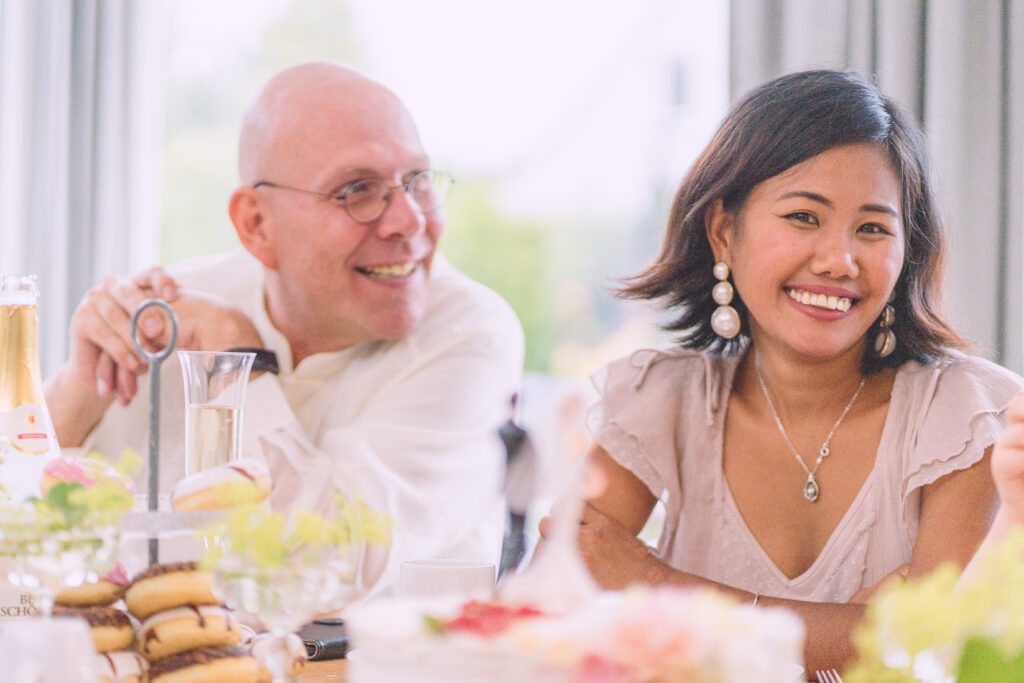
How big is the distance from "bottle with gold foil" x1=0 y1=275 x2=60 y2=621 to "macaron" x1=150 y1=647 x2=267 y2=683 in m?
0.45

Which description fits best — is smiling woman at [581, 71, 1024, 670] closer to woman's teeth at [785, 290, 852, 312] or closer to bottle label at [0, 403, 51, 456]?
woman's teeth at [785, 290, 852, 312]

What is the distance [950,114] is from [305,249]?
1.34 meters

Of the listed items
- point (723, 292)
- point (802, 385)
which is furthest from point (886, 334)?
point (723, 292)

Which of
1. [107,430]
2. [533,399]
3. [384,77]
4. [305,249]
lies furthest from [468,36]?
[107,430]

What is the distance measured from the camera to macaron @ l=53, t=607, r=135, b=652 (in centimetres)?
100

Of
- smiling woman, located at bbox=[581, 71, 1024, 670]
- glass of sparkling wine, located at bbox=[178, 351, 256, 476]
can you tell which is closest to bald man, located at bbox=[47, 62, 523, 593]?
smiling woman, located at bbox=[581, 71, 1024, 670]

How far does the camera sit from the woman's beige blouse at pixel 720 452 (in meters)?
1.71

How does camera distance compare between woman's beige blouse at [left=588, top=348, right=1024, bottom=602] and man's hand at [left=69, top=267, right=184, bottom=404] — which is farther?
man's hand at [left=69, top=267, right=184, bottom=404]

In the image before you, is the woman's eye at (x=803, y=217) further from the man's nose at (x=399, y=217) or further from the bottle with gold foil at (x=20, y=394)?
the bottle with gold foil at (x=20, y=394)

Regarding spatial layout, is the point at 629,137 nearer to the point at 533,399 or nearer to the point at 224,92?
→ the point at 533,399

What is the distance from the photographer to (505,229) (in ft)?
12.6

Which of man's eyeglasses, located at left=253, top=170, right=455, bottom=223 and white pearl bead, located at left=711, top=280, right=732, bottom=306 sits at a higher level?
man's eyeglasses, located at left=253, top=170, right=455, bottom=223

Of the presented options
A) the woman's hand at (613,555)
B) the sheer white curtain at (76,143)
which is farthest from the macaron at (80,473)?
the sheer white curtain at (76,143)

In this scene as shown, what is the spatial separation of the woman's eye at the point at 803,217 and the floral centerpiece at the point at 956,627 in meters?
0.96
